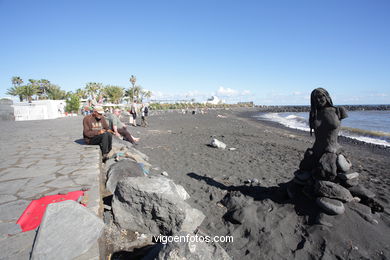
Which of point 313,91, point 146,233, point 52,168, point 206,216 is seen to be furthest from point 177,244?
point 52,168

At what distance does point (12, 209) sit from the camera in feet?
8.72

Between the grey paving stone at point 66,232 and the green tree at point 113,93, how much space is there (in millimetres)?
64063

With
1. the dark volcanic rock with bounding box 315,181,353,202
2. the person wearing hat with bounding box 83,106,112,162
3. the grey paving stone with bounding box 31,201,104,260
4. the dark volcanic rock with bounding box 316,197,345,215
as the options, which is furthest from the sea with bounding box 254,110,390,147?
the grey paving stone with bounding box 31,201,104,260

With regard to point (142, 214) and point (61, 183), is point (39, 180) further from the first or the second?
point (142, 214)

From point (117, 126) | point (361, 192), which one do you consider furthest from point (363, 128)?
point (117, 126)

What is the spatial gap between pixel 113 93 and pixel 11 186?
62773mm

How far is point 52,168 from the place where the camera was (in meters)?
4.22

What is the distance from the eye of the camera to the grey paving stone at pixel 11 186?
10.5ft

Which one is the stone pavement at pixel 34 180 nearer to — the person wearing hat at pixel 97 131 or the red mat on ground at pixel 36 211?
the red mat on ground at pixel 36 211

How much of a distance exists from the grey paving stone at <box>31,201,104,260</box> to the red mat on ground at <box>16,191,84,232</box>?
0.47 m

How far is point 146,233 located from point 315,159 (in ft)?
10.7

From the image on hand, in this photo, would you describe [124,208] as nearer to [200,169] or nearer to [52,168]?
[52,168]

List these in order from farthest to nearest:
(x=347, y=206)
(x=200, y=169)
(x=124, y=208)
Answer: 1. (x=200, y=169)
2. (x=347, y=206)
3. (x=124, y=208)

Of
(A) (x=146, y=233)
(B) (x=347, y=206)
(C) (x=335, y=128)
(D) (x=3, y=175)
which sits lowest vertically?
(A) (x=146, y=233)
